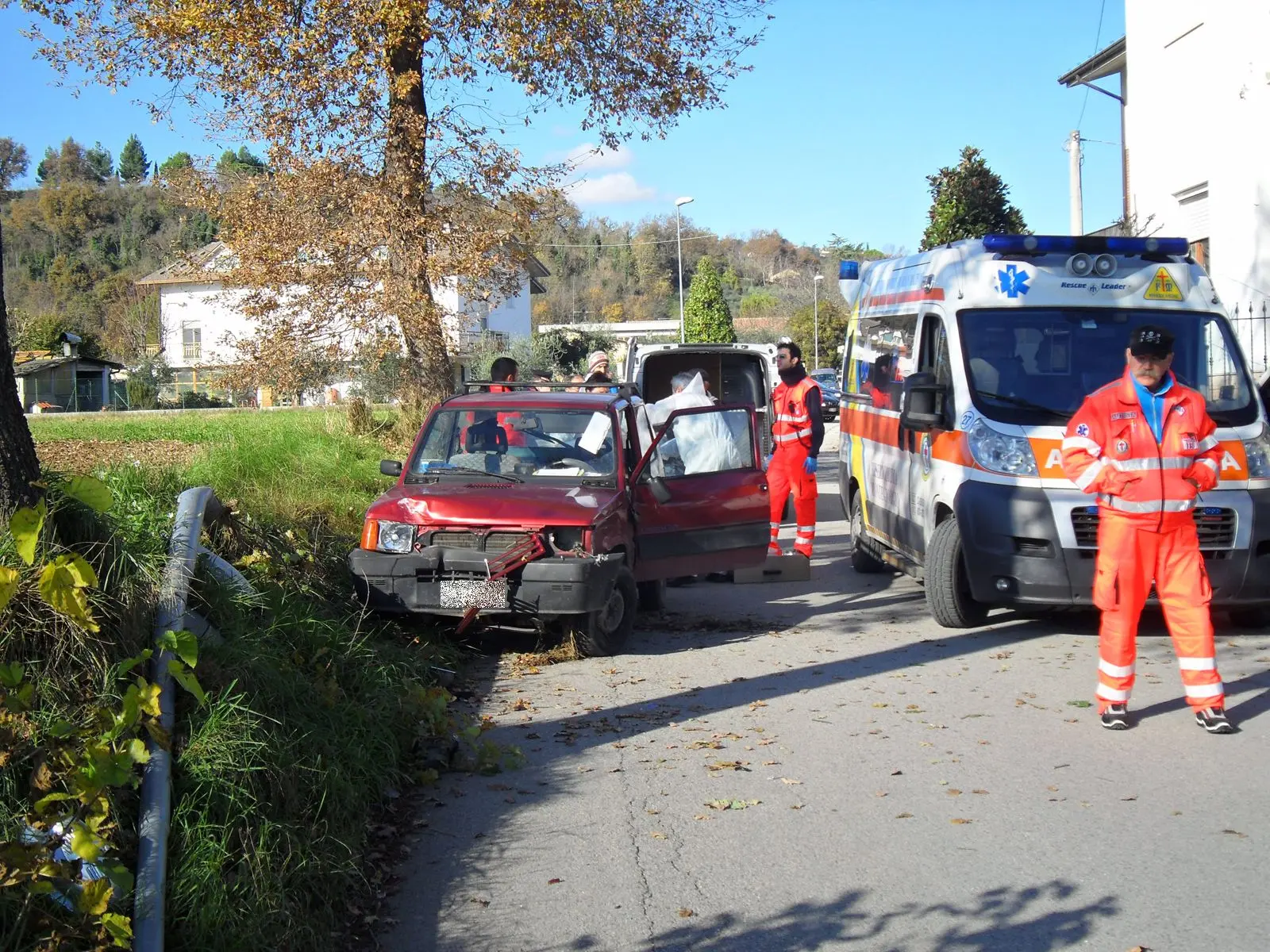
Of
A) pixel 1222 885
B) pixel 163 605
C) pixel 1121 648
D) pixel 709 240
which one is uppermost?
pixel 709 240

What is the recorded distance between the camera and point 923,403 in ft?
30.1

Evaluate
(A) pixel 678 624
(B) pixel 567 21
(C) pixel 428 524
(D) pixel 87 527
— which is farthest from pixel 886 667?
(B) pixel 567 21

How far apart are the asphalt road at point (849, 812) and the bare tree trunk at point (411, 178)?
836 centimetres

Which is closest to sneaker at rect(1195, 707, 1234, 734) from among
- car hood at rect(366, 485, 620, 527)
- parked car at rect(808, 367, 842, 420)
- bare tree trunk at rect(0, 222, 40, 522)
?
car hood at rect(366, 485, 620, 527)

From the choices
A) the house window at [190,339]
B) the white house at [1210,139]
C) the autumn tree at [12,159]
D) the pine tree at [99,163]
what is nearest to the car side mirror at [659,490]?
the white house at [1210,139]

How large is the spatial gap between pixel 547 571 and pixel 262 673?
2.87 meters

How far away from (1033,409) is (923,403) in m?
0.76

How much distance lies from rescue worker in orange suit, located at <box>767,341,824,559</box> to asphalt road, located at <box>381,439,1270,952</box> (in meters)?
3.63

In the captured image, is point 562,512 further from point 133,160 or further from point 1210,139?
point 133,160

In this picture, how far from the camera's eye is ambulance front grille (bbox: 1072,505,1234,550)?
8227 millimetres

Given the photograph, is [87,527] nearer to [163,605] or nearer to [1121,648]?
[163,605]

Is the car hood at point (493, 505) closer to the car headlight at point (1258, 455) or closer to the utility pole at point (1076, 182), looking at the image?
the car headlight at point (1258, 455)

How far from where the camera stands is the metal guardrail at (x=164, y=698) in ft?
12.2

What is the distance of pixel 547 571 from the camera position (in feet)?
26.2
